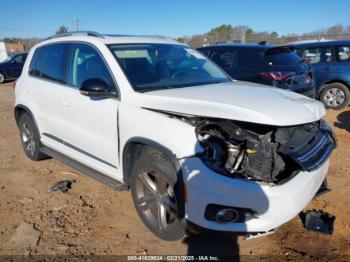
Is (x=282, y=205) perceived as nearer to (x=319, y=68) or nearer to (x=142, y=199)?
(x=142, y=199)

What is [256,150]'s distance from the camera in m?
2.89

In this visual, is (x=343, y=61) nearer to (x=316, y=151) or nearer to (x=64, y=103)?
(x=316, y=151)

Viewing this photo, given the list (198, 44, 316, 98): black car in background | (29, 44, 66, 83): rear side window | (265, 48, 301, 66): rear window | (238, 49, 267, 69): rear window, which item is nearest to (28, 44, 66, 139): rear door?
(29, 44, 66, 83): rear side window

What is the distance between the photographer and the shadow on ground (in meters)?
7.36

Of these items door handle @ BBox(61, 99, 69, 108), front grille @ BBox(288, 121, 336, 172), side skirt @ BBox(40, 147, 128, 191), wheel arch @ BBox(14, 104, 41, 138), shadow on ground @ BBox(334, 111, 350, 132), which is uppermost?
door handle @ BBox(61, 99, 69, 108)

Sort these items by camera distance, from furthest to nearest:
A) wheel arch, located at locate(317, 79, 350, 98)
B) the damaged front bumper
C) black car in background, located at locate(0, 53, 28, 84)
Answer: black car in background, located at locate(0, 53, 28, 84) → wheel arch, located at locate(317, 79, 350, 98) → the damaged front bumper

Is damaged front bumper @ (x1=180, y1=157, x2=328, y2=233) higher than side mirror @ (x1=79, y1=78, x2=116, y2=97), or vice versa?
side mirror @ (x1=79, y1=78, x2=116, y2=97)

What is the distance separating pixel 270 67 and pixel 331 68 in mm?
2763

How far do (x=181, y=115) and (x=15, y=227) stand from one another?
2.19m

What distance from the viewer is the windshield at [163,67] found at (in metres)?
3.77

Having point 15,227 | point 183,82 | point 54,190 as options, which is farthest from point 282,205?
point 54,190

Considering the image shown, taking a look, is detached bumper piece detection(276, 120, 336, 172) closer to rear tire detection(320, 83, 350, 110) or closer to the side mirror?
the side mirror

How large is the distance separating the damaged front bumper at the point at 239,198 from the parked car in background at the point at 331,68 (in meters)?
6.82

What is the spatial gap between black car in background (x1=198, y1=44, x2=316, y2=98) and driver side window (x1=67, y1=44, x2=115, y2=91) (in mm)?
3814
